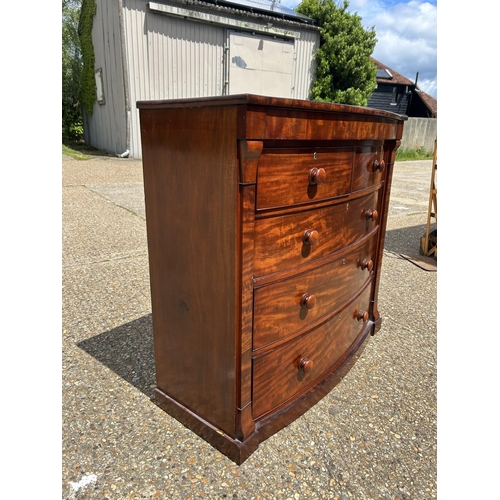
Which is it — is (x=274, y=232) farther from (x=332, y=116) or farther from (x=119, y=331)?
(x=119, y=331)

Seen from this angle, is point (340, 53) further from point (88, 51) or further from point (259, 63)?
point (88, 51)

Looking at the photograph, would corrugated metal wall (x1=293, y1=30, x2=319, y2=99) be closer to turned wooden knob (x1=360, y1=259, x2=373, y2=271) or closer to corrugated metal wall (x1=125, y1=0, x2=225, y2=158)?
corrugated metal wall (x1=125, y1=0, x2=225, y2=158)

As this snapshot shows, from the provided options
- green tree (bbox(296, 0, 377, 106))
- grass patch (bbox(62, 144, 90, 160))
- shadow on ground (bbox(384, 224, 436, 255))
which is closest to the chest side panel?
shadow on ground (bbox(384, 224, 436, 255))

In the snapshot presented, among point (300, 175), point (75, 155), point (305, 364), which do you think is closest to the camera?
point (300, 175)

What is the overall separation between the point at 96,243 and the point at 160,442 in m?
3.01

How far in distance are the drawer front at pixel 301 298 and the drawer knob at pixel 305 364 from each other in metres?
0.17

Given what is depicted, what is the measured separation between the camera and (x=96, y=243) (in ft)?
13.9

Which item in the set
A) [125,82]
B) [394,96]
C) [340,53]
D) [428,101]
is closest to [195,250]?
[125,82]

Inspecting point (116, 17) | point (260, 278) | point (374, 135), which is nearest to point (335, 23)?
point (116, 17)

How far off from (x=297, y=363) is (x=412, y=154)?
1843 cm

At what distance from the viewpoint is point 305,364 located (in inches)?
69.0

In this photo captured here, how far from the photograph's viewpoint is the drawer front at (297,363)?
1611 millimetres

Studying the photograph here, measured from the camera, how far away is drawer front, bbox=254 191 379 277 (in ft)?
4.68

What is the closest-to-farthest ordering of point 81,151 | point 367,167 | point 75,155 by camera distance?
1. point 367,167
2. point 75,155
3. point 81,151
